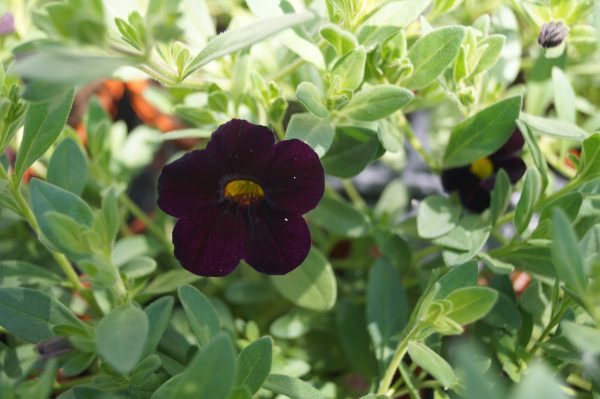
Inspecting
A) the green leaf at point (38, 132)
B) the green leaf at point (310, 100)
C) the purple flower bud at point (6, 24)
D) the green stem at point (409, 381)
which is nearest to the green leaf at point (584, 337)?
the green stem at point (409, 381)

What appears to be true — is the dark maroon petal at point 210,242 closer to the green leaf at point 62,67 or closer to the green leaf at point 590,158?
the green leaf at point 62,67

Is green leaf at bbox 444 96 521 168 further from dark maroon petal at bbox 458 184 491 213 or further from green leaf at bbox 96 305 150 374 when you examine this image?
green leaf at bbox 96 305 150 374

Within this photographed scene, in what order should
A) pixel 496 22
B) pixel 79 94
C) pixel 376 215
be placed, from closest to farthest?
pixel 496 22 < pixel 376 215 < pixel 79 94

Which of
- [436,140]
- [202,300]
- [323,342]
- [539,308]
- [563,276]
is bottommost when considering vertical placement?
[323,342]

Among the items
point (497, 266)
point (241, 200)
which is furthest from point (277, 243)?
point (497, 266)

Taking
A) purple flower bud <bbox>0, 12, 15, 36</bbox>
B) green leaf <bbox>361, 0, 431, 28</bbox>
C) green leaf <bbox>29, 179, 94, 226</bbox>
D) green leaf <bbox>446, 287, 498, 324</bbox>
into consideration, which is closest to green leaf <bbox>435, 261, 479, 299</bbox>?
green leaf <bbox>446, 287, 498, 324</bbox>

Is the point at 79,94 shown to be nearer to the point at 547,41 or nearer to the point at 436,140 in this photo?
the point at 436,140

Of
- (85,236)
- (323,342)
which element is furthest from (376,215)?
(85,236)
